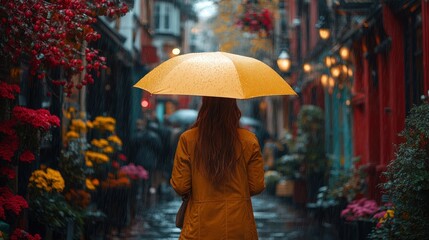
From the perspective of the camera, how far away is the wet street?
39.0 feet

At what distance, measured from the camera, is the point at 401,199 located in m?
6.91

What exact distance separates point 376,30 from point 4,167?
7.51 m

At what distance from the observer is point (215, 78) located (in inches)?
217

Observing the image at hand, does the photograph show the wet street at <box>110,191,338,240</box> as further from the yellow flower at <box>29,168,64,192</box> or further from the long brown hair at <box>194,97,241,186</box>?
the long brown hair at <box>194,97,241,186</box>

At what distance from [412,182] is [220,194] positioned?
6.79 ft

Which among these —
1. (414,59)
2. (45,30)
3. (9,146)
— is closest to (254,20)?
(414,59)

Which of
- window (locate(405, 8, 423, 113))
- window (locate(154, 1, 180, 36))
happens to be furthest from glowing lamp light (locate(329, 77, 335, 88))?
window (locate(154, 1, 180, 36))

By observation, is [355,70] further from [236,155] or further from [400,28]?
[236,155]

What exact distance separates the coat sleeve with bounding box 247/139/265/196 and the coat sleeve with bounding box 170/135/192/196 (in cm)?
46

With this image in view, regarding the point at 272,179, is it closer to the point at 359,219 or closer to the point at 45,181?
the point at 359,219

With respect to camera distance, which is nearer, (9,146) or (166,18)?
(9,146)

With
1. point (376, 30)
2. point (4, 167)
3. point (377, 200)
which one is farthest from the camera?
point (376, 30)

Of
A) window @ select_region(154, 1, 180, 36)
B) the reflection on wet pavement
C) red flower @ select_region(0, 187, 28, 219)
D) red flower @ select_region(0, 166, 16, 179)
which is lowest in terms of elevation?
the reflection on wet pavement

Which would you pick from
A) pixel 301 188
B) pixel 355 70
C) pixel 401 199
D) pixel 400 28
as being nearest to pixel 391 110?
pixel 400 28
